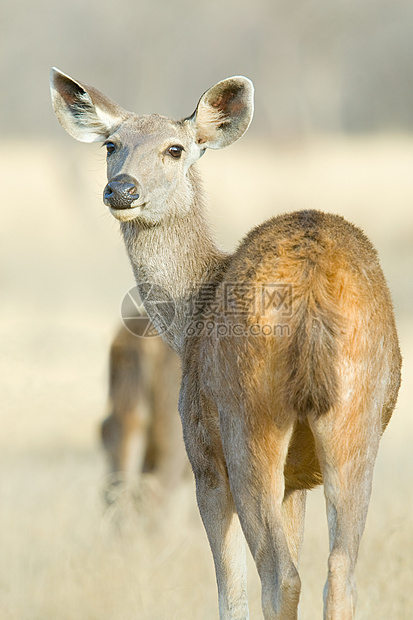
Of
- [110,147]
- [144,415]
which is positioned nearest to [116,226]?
[144,415]

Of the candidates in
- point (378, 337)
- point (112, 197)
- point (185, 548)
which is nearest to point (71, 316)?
point (185, 548)

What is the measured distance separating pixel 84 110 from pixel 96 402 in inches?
403

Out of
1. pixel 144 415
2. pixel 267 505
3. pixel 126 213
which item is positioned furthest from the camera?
pixel 144 415

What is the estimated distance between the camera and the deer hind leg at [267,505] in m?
4.47

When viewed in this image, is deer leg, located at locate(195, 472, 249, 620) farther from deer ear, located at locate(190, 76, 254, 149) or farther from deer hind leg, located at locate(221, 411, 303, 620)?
deer ear, located at locate(190, 76, 254, 149)

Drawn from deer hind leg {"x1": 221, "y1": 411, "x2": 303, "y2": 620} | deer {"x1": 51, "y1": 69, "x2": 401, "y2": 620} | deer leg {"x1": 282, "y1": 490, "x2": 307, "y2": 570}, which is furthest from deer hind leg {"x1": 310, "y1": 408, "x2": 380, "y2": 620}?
deer leg {"x1": 282, "y1": 490, "x2": 307, "y2": 570}

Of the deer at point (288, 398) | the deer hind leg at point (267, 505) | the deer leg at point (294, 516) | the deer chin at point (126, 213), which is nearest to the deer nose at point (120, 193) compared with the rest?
the deer chin at point (126, 213)

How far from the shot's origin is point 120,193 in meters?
5.97

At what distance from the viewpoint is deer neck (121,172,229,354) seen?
6340 mm

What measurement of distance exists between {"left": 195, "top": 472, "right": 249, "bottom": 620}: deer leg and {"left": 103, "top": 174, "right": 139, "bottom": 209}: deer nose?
1.81m

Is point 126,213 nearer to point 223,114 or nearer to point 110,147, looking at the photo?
point 110,147

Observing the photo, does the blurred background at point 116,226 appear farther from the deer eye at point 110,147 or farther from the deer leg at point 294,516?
the deer leg at point 294,516

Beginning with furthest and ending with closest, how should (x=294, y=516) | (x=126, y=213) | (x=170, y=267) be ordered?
(x=170, y=267) → (x=126, y=213) → (x=294, y=516)

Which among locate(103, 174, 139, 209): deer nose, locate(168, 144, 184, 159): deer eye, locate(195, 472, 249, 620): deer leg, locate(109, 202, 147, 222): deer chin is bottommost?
locate(195, 472, 249, 620): deer leg
